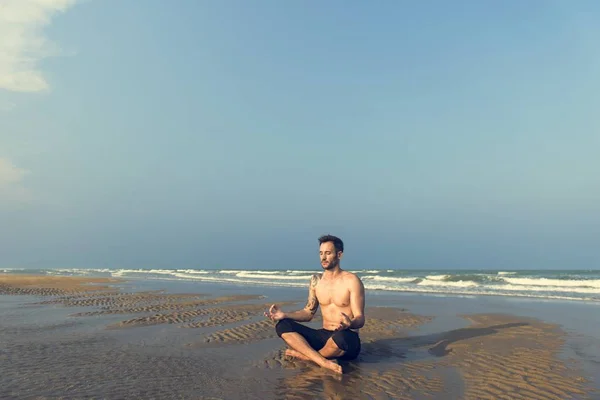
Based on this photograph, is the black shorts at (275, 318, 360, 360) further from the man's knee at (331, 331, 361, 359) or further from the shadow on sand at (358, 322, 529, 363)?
the shadow on sand at (358, 322, 529, 363)

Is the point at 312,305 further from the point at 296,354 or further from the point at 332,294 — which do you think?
the point at 296,354

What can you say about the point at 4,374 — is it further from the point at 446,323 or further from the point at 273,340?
the point at 446,323

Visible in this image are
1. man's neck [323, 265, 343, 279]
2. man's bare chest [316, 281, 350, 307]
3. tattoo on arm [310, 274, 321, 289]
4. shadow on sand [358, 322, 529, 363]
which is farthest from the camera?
shadow on sand [358, 322, 529, 363]

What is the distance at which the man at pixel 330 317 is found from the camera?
5.72 meters

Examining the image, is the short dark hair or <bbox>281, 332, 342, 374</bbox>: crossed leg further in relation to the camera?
the short dark hair

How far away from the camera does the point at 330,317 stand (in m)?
6.21

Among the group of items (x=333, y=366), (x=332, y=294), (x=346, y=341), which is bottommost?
(x=333, y=366)

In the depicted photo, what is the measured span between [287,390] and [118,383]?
6.62 ft

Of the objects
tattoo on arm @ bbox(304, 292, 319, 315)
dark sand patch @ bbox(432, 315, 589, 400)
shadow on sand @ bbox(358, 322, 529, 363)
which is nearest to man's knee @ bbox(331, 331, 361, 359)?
shadow on sand @ bbox(358, 322, 529, 363)

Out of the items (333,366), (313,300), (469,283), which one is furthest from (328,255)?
(469,283)

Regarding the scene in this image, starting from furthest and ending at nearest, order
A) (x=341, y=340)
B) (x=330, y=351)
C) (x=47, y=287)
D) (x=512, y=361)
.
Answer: (x=47, y=287)
(x=512, y=361)
(x=330, y=351)
(x=341, y=340)

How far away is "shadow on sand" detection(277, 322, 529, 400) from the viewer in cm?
482

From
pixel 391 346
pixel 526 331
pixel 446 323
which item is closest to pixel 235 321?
pixel 391 346

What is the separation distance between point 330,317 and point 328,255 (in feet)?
3.08
